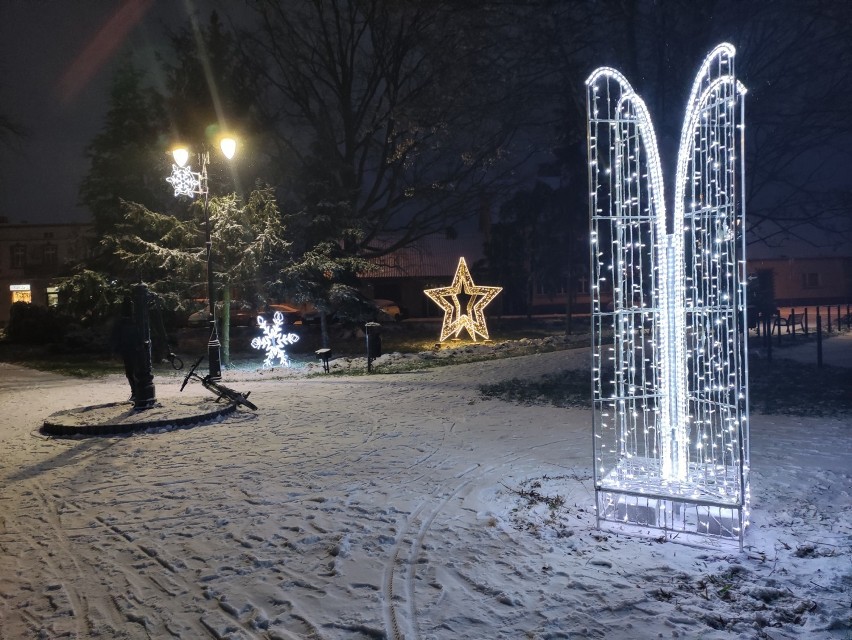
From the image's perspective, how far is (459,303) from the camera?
2345cm

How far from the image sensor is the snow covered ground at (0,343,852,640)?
3688 millimetres

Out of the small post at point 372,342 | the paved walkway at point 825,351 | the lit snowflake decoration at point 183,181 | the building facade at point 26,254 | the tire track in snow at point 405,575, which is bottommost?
the tire track in snow at point 405,575

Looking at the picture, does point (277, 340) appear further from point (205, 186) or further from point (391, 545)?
point (391, 545)

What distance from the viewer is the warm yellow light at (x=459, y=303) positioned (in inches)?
886

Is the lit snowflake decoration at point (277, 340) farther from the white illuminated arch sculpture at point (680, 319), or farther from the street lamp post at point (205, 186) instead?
the white illuminated arch sculpture at point (680, 319)

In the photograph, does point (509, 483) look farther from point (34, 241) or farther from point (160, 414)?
point (34, 241)

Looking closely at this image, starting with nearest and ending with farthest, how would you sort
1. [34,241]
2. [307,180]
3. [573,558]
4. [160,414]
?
[573,558] → [160,414] → [307,180] → [34,241]

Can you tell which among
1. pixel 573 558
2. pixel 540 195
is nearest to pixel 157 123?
pixel 540 195

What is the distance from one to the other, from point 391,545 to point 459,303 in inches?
743

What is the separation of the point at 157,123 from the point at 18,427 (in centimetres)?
1796

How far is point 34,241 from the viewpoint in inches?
2071

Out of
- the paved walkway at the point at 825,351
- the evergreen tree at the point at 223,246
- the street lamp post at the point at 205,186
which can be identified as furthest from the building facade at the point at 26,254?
the paved walkway at the point at 825,351

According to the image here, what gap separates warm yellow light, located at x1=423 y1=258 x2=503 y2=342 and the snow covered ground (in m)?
13.8

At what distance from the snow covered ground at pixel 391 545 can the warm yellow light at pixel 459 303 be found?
45.3 ft
